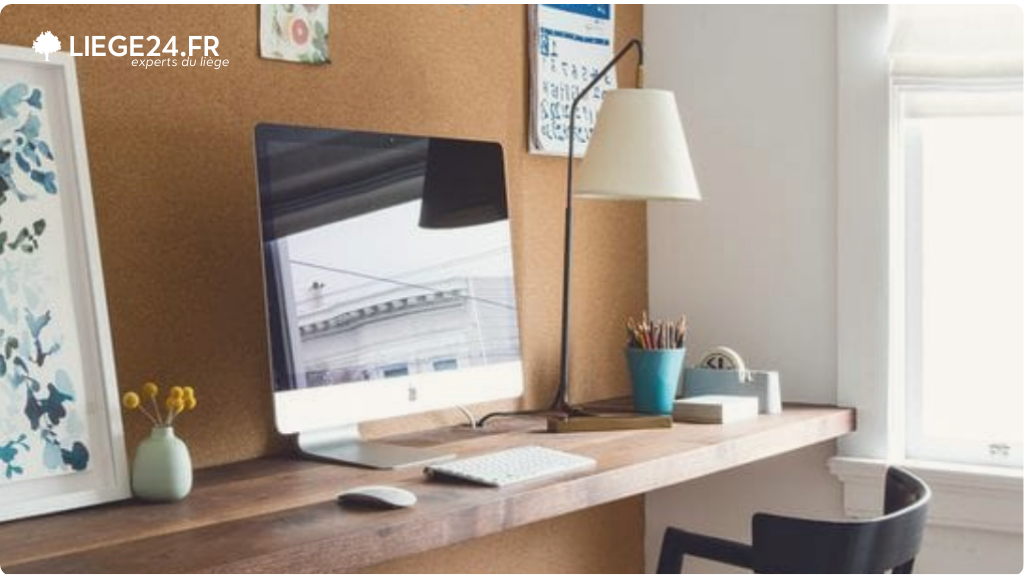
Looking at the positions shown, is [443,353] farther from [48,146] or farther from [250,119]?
[48,146]

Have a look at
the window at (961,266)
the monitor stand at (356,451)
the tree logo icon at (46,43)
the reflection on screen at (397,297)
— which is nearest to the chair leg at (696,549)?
the monitor stand at (356,451)

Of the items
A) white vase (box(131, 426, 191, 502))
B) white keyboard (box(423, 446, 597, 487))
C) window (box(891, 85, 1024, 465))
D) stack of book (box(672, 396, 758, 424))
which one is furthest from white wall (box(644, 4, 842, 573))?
white vase (box(131, 426, 191, 502))

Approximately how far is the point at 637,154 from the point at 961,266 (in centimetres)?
79

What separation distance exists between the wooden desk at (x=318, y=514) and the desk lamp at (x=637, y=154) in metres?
0.34

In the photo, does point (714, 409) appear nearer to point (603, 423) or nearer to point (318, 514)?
point (603, 423)

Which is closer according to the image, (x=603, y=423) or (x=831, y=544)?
(x=831, y=544)

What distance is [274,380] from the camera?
1.96m

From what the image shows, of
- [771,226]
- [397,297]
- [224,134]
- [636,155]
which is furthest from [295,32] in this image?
[771,226]

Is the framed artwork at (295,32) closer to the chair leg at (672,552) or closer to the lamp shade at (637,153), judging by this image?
the lamp shade at (637,153)

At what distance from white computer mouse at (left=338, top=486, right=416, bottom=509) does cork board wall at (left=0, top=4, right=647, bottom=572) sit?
1.51 feet

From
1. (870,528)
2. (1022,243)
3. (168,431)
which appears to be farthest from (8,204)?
(1022,243)

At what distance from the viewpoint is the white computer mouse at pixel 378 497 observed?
1.71 m

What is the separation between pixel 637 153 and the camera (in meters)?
2.45

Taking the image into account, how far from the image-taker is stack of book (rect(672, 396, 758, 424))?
249 cm
